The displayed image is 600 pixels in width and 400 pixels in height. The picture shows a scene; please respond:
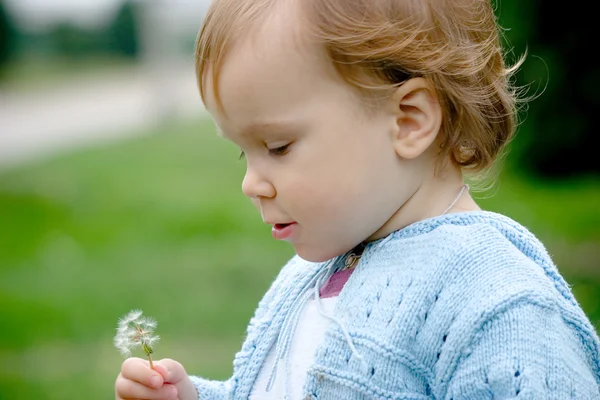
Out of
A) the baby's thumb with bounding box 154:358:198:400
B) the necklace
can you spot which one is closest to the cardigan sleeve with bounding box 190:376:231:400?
the baby's thumb with bounding box 154:358:198:400

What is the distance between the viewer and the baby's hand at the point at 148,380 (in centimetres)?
194

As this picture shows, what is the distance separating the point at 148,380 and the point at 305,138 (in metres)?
0.64

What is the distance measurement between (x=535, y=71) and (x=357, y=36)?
634 centimetres

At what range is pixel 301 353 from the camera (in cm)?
191

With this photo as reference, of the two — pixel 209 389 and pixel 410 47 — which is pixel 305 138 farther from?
pixel 209 389

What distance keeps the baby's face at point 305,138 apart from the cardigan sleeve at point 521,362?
0.36 m

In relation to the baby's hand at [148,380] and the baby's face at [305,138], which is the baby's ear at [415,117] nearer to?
the baby's face at [305,138]

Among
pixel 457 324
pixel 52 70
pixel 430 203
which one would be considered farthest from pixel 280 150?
pixel 52 70

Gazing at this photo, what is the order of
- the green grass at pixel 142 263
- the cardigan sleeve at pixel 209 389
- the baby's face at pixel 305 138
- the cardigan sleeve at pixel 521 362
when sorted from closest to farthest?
the cardigan sleeve at pixel 521 362
the baby's face at pixel 305 138
the cardigan sleeve at pixel 209 389
the green grass at pixel 142 263

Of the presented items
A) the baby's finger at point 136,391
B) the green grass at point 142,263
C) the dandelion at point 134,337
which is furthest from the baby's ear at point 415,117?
the green grass at point 142,263

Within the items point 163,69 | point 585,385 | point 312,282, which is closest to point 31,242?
point 312,282

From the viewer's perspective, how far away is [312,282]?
2037mm

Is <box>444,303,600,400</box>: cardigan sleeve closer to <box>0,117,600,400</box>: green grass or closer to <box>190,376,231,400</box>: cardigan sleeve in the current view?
<box>190,376,231,400</box>: cardigan sleeve

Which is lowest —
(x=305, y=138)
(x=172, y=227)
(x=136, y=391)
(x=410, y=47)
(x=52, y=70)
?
(x=136, y=391)
